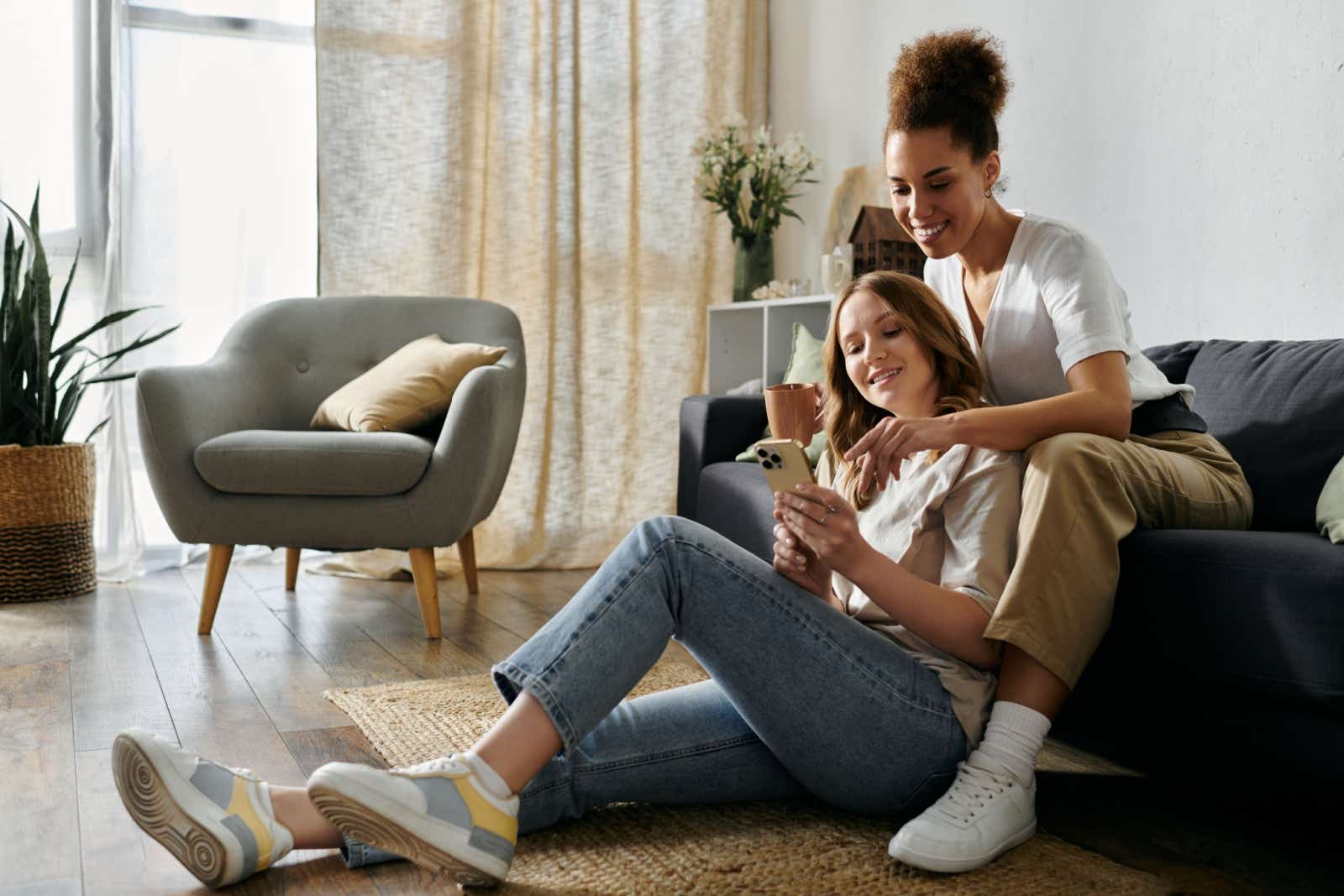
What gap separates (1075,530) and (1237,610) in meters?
0.21

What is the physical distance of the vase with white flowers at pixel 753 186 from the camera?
3709 millimetres

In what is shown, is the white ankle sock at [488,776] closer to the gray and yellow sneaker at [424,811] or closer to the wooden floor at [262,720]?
the gray and yellow sneaker at [424,811]

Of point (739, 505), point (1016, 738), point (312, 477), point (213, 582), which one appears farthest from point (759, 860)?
point (213, 582)

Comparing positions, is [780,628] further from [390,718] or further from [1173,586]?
[390,718]

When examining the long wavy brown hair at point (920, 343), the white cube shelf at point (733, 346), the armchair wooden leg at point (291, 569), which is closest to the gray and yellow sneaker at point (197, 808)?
the long wavy brown hair at point (920, 343)

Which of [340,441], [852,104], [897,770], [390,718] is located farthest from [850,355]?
[852,104]

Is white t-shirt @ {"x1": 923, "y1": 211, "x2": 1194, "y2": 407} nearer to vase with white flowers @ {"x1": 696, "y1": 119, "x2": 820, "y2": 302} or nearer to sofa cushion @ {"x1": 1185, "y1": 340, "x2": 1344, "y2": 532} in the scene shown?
sofa cushion @ {"x1": 1185, "y1": 340, "x2": 1344, "y2": 532}

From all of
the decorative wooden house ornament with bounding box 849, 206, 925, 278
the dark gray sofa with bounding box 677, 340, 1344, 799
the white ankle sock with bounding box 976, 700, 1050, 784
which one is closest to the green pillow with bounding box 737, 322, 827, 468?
the decorative wooden house ornament with bounding box 849, 206, 925, 278

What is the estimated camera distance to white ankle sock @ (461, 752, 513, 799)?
1.22 metres

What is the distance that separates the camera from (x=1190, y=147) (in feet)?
8.12

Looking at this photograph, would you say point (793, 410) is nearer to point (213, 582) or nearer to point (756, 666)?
point (756, 666)

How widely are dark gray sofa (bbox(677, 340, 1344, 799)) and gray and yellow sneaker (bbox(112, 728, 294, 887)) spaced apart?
1055 mm

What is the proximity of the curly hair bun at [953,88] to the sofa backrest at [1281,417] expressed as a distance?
63 centimetres

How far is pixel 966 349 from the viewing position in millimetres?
1531
